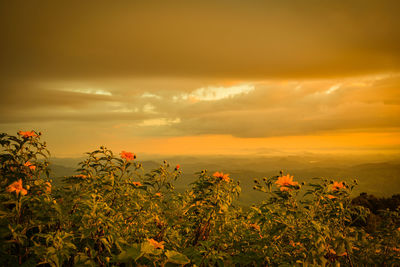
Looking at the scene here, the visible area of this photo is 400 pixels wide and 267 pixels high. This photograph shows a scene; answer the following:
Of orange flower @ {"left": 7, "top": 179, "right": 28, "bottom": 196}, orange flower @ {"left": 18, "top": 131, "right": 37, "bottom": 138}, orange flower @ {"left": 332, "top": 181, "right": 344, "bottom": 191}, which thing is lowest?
orange flower @ {"left": 332, "top": 181, "right": 344, "bottom": 191}

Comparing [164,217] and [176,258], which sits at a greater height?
[176,258]

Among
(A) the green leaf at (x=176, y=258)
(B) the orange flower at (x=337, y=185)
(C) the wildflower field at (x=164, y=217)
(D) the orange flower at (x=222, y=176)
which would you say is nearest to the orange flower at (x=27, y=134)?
(C) the wildflower field at (x=164, y=217)

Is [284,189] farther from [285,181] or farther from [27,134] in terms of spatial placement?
[27,134]

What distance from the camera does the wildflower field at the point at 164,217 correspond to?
7.82 feet

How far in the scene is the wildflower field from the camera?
7.82 ft

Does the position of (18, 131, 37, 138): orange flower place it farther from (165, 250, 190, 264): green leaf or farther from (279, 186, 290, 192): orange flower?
(279, 186, 290, 192): orange flower

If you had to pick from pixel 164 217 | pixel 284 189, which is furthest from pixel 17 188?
pixel 284 189

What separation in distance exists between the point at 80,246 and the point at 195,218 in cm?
159

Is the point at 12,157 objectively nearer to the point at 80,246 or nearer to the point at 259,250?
the point at 80,246

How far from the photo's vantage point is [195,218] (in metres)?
3.63

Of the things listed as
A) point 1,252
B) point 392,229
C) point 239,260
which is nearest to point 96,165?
point 1,252

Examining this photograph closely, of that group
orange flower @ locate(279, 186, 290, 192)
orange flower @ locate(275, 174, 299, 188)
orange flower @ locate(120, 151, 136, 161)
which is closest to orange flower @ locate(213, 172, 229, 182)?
orange flower @ locate(275, 174, 299, 188)

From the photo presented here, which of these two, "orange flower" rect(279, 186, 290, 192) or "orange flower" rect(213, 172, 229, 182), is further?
"orange flower" rect(213, 172, 229, 182)

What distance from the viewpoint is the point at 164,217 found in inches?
146
